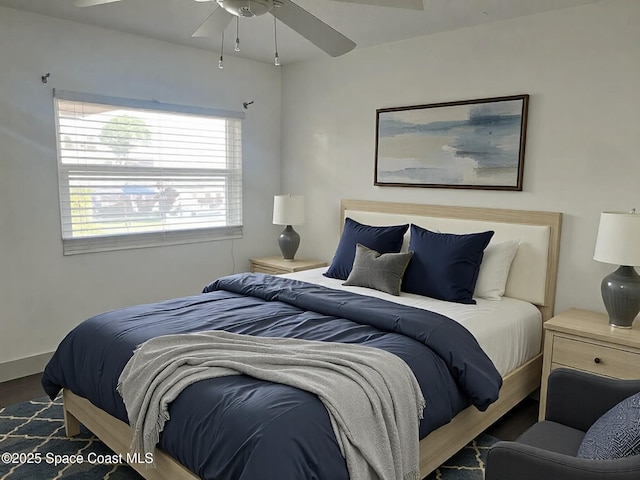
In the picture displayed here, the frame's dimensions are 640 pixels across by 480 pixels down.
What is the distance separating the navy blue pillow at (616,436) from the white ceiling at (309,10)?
244cm

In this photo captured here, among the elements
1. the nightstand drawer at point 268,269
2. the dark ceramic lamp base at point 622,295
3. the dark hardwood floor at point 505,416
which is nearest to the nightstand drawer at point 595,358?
the dark ceramic lamp base at point 622,295

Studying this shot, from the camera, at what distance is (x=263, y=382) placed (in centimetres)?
193

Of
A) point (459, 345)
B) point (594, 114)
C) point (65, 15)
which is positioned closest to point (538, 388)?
point (459, 345)

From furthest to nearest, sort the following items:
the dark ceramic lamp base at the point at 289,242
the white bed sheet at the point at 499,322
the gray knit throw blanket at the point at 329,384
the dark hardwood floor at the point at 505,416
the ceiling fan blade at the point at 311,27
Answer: the dark ceramic lamp base at the point at 289,242, the dark hardwood floor at the point at 505,416, the white bed sheet at the point at 499,322, the ceiling fan blade at the point at 311,27, the gray knit throw blanket at the point at 329,384

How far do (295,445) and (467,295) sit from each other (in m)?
1.85

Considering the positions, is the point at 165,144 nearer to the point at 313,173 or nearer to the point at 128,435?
the point at 313,173

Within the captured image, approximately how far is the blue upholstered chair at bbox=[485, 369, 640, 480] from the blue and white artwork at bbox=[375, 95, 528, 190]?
1702 mm

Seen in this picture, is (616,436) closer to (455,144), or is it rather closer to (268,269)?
(455,144)

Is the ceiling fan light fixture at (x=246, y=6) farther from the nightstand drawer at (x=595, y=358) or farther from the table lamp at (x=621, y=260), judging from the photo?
the nightstand drawer at (x=595, y=358)

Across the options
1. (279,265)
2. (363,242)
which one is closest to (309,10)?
(363,242)

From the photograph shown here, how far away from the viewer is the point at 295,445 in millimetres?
1653

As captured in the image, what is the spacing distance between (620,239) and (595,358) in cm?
66

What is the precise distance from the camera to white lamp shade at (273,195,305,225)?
4531 mm

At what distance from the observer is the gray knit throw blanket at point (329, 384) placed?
1.81m
